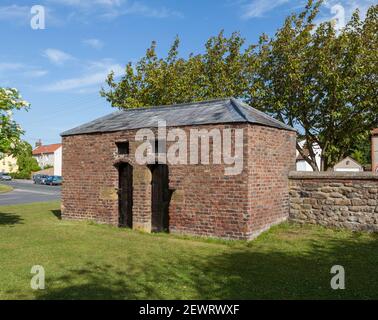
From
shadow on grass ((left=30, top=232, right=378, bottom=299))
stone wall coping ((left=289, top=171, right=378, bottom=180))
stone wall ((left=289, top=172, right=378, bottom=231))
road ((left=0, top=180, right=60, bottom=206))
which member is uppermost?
stone wall coping ((left=289, top=171, right=378, bottom=180))

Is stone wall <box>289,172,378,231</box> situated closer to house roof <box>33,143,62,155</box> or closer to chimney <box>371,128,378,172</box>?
chimney <box>371,128,378,172</box>

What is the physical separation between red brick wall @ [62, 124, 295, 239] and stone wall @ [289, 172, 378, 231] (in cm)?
48

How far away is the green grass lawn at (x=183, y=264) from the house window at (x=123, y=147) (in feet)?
8.72

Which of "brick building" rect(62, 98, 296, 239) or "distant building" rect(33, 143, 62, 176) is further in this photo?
"distant building" rect(33, 143, 62, 176)

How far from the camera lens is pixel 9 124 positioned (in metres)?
11.7


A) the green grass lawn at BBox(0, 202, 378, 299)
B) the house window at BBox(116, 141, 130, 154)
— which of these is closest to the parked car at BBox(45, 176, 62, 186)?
the green grass lawn at BBox(0, 202, 378, 299)

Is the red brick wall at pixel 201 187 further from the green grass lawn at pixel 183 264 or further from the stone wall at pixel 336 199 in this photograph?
the green grass lawn at pixel 183 264

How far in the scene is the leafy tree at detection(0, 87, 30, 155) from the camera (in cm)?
1130

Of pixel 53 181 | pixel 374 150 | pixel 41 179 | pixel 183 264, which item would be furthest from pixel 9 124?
pixel 41 179

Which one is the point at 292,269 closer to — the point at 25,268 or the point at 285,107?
the point at 25,268

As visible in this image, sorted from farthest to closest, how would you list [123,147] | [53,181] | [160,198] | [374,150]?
1. [53,181]
2. [374,150]
3. [123,147]
4. [160,198]

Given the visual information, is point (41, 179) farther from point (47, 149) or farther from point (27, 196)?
point (47, 149)

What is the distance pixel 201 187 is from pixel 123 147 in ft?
11.3

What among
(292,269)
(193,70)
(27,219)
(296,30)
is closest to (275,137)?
(292,269)
